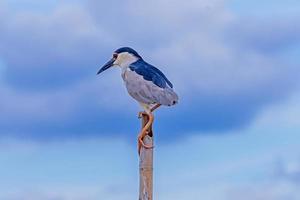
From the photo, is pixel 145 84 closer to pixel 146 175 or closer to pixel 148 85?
pixel 148 85

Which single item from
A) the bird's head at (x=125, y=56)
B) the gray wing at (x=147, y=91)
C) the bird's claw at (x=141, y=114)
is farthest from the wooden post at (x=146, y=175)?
the bird's head at (x=125, y=56)

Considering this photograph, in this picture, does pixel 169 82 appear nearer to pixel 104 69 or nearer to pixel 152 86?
pixel 152 86

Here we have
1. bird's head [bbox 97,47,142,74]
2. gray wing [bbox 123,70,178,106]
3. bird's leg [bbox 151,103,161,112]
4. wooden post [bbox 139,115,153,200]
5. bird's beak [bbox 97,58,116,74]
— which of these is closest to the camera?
wooden post [bbox 139,115,153,200]

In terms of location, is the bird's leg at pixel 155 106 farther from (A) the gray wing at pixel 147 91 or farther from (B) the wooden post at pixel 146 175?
(B) the wooden post at pixel 146 175

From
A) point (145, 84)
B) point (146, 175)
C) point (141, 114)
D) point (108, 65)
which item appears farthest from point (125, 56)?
point (146, 175)

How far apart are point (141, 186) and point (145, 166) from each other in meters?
0.28

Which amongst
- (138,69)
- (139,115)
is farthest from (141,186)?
(138,69)

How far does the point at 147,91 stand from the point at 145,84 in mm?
120

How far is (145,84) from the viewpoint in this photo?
953 cm

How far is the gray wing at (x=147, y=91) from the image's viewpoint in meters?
9.34

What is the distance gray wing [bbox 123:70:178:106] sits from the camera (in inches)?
368

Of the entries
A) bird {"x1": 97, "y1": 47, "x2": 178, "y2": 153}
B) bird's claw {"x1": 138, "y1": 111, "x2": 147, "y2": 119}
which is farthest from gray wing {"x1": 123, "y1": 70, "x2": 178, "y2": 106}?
bird's claw {"x1": 138, "y1": 111, "x2": 147, "y2": 119}

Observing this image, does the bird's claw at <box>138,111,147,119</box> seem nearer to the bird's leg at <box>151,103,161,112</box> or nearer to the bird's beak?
the bird's leg at <box>151,103,161,112</box>

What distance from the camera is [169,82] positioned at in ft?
31.8
